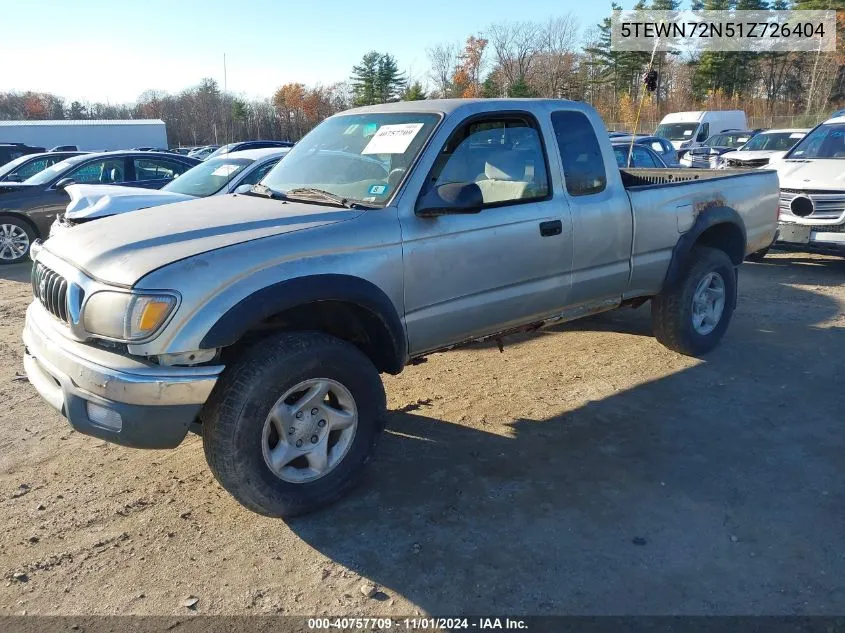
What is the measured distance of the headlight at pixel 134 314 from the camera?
2.96 metres

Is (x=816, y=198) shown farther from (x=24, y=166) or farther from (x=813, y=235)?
(x=24, y=166)

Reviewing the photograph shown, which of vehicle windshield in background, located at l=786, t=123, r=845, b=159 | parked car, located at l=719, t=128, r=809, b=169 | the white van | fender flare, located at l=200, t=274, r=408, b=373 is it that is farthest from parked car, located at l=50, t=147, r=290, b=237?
the white van

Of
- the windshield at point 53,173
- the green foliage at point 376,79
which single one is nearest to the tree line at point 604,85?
the green foliage at point 376,79

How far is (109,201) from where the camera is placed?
703 cm

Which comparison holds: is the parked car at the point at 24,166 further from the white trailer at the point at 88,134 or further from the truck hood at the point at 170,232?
the white trailer at the point at 88,134

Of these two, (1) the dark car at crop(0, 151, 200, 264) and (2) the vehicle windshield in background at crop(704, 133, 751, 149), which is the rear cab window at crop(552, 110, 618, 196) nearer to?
(1) the dark car at crop(0, 151, 200, 264)

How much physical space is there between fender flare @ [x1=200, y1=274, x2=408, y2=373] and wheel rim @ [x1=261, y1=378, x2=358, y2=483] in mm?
376

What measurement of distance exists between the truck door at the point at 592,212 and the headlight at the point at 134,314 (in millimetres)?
2617

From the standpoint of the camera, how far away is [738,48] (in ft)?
180

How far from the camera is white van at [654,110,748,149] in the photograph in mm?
23156

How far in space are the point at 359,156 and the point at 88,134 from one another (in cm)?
4678

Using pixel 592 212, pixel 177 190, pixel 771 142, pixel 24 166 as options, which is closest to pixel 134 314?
pixel 592 212

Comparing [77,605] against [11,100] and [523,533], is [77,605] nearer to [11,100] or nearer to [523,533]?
[523,533]

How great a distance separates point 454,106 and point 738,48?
59.4 metres
